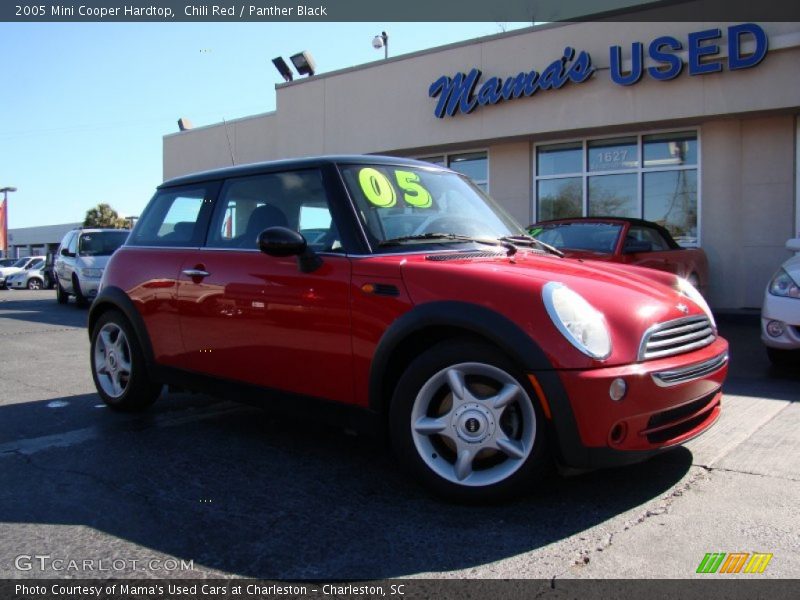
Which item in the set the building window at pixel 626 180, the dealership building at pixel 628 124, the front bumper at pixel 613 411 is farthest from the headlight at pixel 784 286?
the building window at pixel 626 180

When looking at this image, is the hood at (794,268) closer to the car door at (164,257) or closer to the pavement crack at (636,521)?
the pavement crack at (636,521)

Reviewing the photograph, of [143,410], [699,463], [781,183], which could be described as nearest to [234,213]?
[143,410]

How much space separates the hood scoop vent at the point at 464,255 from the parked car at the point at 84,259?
11.9m

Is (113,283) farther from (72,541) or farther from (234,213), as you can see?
(72,541)

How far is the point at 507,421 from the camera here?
3.05m

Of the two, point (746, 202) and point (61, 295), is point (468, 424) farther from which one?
point (61, 295)

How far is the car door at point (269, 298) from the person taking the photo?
3.45 meters

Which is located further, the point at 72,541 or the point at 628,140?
the point at 628,140

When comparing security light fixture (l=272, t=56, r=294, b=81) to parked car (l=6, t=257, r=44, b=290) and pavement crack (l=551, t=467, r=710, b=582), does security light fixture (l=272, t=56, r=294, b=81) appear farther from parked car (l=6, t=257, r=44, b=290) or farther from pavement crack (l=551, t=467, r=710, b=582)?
parked car (l=6, t=257, r=44, b=290)

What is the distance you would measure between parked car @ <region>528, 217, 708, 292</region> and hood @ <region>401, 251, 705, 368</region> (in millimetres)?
4424

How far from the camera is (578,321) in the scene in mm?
2854

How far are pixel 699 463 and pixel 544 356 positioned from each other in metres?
1.39

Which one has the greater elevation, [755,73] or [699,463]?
[755,73]

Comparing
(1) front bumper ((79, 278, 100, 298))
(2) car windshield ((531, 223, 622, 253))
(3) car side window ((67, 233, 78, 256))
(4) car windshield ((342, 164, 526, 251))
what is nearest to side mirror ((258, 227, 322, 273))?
(4) car windshield ((342, 164, 526, 251))
